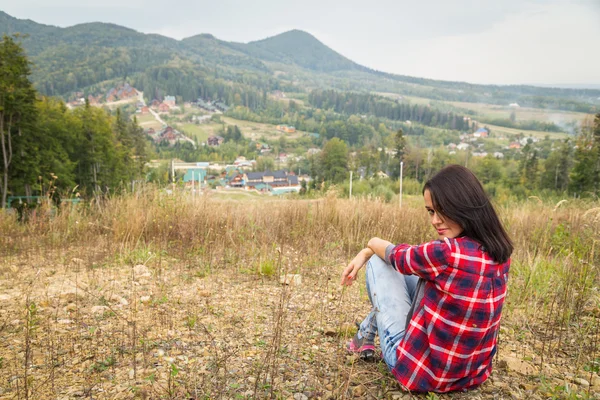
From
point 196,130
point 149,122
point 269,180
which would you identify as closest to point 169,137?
point 196,130

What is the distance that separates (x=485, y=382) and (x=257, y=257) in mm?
2840

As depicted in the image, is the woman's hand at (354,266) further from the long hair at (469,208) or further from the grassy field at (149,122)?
the grassy field at (149,122)

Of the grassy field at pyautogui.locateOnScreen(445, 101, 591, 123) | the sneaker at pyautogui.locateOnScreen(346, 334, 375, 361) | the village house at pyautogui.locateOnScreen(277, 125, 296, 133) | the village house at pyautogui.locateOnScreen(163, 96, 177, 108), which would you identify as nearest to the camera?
the sneaker at pyautogui.locateOnScreen(346, 334, 375, 361)

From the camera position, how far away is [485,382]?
2.14 m

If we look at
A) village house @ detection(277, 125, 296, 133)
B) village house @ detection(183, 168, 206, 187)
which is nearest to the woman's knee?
village house @ detection(183, 168, 206, 187)

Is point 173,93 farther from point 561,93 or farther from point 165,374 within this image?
point 165,374

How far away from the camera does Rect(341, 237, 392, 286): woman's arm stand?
200 cm

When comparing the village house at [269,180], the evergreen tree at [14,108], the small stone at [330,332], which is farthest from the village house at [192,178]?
the village house at [269,180]

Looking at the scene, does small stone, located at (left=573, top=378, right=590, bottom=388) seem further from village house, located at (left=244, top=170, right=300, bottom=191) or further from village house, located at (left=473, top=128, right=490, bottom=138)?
village house, located at (left=473, top=128, right=490, bottom=138)

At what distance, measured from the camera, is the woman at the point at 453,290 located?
64.9 inches

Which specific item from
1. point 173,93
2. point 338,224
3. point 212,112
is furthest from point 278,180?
point 173,93

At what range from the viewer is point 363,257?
2.11 metres

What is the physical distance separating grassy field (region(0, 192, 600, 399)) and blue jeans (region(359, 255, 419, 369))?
0.17m

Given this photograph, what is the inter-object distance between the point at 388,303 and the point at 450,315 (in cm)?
39
